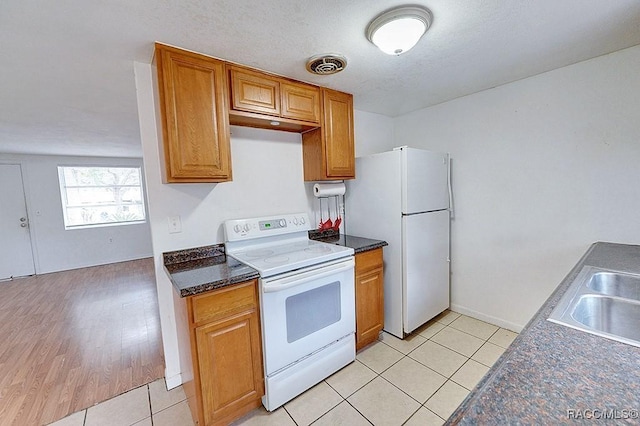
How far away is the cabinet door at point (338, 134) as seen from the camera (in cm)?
230

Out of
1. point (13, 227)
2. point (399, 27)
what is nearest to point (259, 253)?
point (399, 27)

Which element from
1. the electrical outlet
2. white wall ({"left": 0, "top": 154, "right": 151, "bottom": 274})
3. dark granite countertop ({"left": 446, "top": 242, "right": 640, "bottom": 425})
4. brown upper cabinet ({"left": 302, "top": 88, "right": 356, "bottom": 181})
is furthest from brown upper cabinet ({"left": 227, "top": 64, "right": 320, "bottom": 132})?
white wall ({"left": 0, "top": 154, "right": 151, "bottom": 274})

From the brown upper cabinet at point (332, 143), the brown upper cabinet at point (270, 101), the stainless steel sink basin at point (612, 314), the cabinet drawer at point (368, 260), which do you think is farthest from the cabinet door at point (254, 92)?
the stainless steel sink basin at point (612, 314)

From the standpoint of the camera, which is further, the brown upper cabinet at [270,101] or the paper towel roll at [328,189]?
the paper towel roll at [328,189]

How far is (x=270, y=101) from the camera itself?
1.96 meters

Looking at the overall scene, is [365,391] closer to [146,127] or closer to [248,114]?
[248,114]

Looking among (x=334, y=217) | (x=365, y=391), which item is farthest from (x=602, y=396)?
(x=334, y=217)

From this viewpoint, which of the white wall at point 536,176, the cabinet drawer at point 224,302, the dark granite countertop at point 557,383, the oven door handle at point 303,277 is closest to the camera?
the dark granite countertop at point 557,383

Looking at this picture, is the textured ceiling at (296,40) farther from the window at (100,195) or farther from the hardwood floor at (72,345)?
the window at (100,195)

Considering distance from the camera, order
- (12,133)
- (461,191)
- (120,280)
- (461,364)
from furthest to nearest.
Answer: (120,280) < (12,133) < (461,191) < (461,364)

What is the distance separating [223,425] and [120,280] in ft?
13.2

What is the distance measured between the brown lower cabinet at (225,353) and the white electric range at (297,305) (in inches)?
2.6

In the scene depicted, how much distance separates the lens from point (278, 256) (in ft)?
6.19

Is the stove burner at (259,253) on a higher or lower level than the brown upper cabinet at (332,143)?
lower
